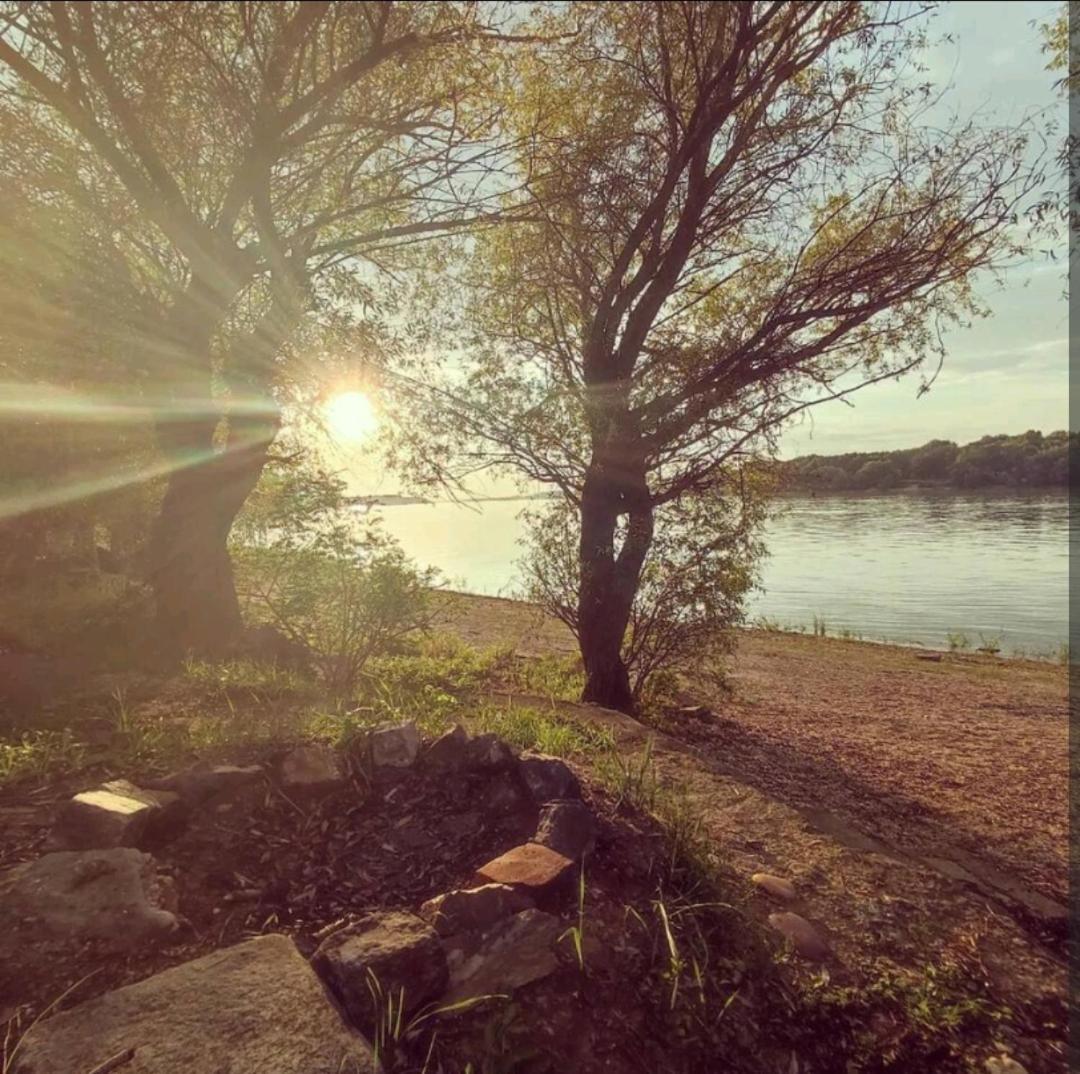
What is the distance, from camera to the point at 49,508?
849 centimetres

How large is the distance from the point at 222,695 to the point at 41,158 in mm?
5552

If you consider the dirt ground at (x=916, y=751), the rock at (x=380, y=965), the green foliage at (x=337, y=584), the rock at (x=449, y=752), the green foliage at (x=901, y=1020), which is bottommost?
the dirt ground at (x=916, y=751)

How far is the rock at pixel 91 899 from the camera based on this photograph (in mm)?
2732

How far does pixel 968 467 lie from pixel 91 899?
8921 cm

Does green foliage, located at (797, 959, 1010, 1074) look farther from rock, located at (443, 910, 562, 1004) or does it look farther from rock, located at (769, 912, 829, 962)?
rock, located at (443, 910, 562, 1004)

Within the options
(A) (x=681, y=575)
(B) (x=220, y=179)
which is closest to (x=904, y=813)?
(A) (x=681, y=575)

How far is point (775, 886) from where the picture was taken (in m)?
3.58

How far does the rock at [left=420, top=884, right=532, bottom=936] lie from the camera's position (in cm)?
280

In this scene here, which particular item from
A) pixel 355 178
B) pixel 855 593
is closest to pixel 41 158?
pixel 355 178

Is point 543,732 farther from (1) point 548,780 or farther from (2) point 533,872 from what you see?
(2) point 533,872

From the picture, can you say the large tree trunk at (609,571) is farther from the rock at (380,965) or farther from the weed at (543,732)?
the rock at (380,965)

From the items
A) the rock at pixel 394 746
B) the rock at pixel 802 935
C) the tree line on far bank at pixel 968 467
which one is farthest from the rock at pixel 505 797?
the tree line on far bank at pixel 968 467

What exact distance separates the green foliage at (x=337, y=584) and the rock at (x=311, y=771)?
2.47 m

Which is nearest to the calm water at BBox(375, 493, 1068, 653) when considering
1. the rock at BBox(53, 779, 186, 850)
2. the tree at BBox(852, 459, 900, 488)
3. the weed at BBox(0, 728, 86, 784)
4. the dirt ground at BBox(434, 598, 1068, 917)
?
the dirt ground at BBox(434, 598, 1068, 917)
